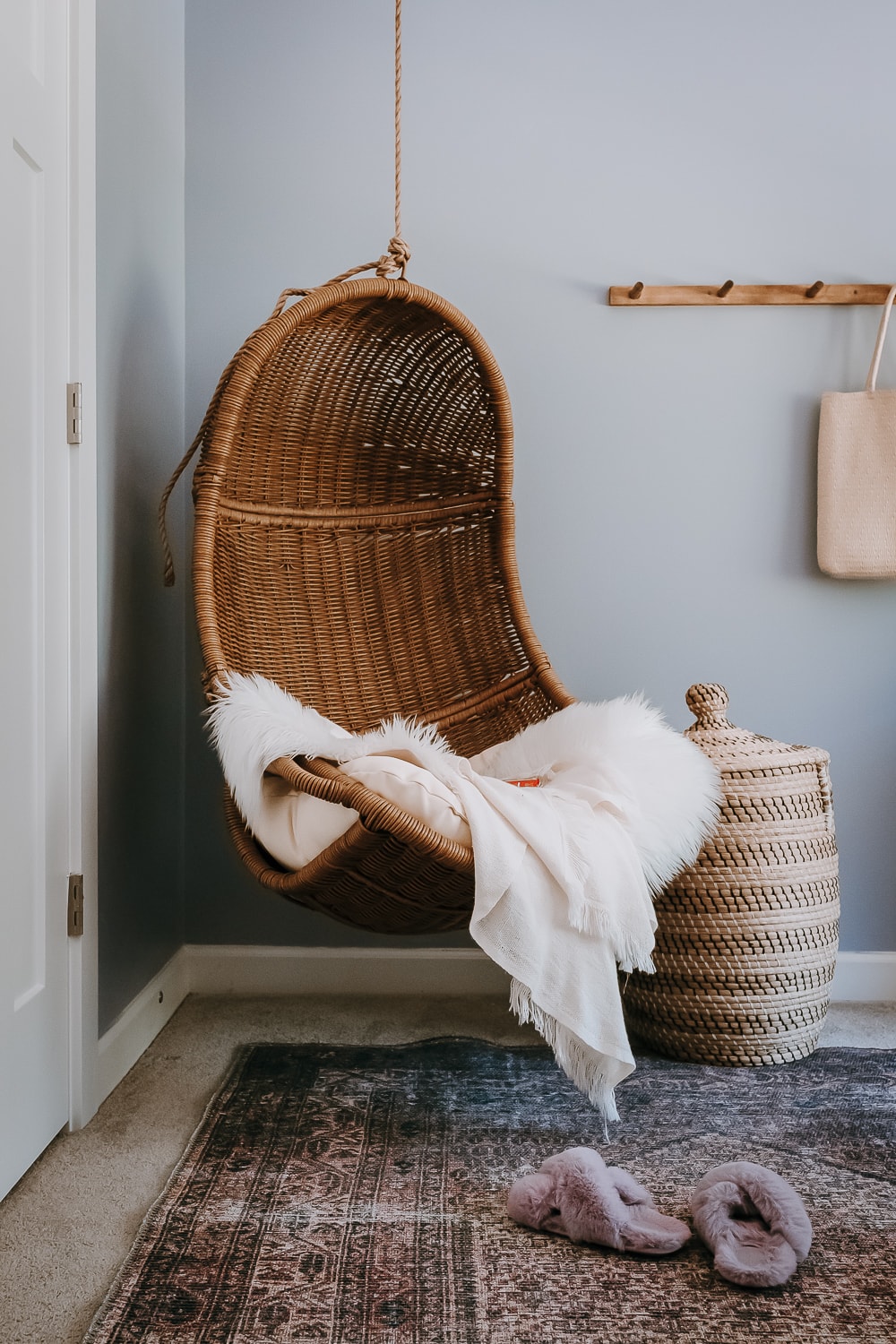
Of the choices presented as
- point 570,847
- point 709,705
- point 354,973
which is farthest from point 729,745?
point 354,973

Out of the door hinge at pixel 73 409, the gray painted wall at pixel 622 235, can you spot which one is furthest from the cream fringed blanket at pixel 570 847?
the gray painted wall at pixel 622 235

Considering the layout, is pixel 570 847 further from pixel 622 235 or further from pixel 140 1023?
pixel 622 235

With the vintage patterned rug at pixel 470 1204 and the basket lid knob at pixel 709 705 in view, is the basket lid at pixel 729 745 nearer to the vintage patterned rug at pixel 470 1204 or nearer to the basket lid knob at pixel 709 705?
the basket lid knob at pixel 709 705

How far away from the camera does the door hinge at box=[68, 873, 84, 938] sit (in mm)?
1467

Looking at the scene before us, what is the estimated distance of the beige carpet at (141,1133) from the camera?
3.56ft

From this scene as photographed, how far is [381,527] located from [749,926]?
3.29 ft

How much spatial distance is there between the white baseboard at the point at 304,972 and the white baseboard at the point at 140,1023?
46 millimetres

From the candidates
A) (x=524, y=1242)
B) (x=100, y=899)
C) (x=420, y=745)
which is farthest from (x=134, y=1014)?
(x=524, y=1242)

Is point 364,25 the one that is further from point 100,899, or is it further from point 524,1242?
point 524,1242

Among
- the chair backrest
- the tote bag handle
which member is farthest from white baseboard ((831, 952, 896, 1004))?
the tote bag handle

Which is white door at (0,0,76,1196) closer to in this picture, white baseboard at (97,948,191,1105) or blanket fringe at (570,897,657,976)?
white baseboard at (97,948,191,1105)

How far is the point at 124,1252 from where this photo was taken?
115 cm

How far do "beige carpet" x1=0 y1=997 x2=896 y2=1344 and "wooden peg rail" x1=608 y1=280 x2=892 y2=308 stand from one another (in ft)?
4.83

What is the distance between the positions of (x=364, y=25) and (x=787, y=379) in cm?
117
